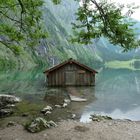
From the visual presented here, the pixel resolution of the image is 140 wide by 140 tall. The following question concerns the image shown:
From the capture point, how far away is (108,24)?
371 inches

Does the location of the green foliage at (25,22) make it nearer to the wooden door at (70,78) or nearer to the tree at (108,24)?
the tree at (108,24)

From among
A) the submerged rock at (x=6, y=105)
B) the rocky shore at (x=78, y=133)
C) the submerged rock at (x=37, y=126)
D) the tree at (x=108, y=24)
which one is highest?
the tree at (x=108, y=24)

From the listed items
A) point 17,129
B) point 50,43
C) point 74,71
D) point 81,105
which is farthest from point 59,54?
point 17,129

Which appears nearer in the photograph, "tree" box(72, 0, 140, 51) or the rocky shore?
"tree" box(72, 0, 140, 51)

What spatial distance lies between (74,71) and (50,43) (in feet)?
448

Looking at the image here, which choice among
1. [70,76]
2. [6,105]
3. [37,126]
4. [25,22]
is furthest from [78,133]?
[70,76]

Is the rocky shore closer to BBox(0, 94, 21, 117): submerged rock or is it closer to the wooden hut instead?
BBox(0, 94, 21, 117): submerged rock

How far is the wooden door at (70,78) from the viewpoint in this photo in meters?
44.0

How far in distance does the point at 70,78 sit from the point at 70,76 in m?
0.33

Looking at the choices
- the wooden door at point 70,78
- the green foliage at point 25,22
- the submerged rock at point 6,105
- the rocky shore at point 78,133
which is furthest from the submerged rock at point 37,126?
the wooden door at point 70,78

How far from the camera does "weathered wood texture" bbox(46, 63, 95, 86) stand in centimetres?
4381

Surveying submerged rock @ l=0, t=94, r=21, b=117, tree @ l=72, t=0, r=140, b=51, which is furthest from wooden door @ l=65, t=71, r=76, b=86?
tree @ l=72, t=0, r=140, b=51

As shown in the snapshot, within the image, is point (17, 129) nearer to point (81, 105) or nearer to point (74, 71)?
point (81, 105)

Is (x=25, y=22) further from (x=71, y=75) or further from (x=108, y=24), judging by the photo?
(x=71, y=75)
